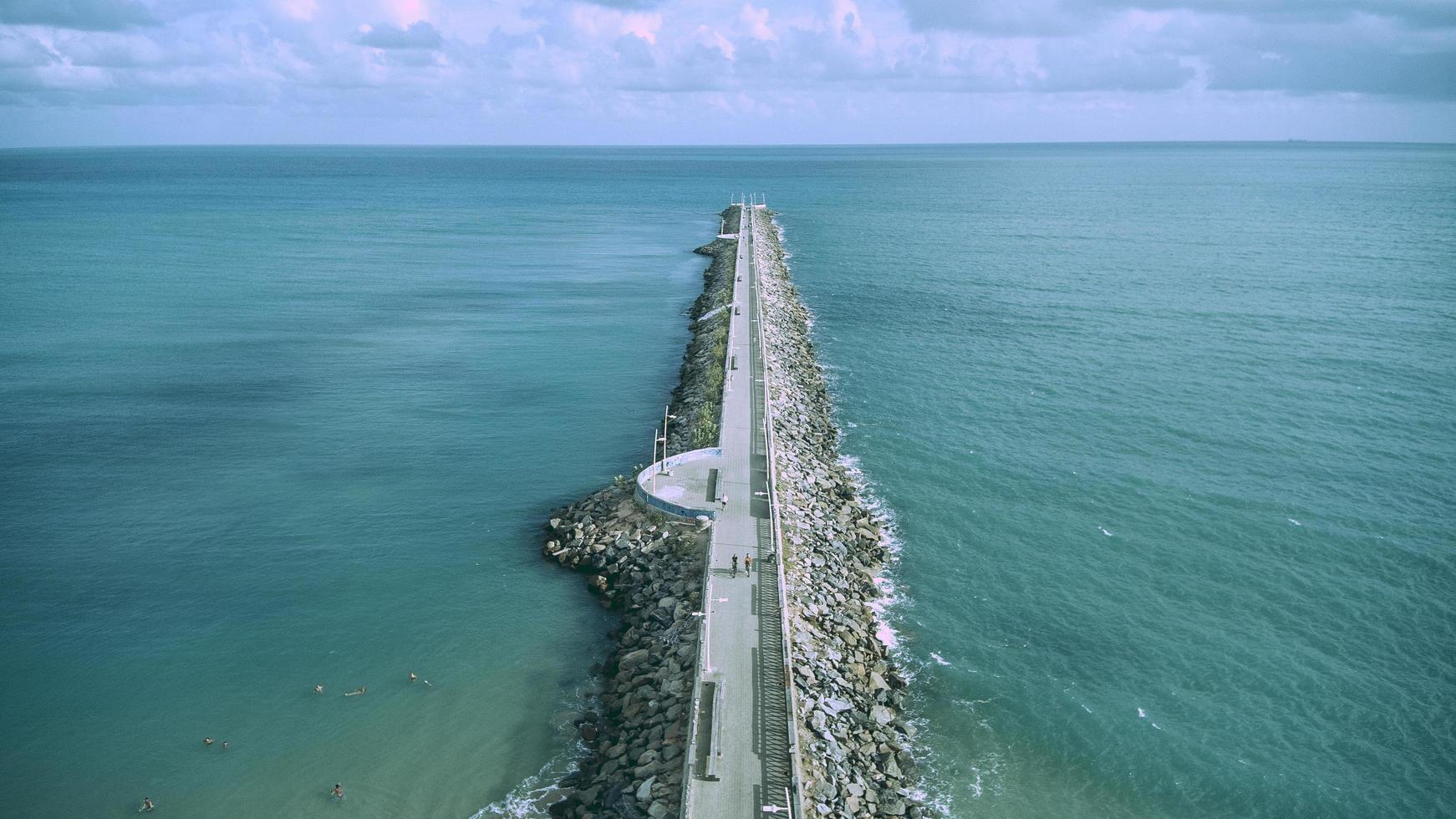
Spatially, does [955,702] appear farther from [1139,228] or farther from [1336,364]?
[1139,228]

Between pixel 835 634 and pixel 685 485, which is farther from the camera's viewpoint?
pixel 685 485

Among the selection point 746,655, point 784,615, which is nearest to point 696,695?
point 746,655

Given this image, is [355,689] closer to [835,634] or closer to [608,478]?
[835,634]

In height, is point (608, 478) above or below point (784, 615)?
below

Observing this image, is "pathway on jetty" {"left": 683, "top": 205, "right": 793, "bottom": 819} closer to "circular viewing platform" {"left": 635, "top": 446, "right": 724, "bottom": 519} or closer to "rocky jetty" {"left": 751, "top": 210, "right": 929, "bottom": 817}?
"circular viewing platform" {"left": 635, "top": 446, "right": 724, "bottom": 519}

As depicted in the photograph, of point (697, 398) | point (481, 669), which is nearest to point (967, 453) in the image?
point (697, 398)

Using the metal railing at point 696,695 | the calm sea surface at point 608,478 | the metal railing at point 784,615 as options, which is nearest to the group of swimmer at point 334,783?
the calm sea surface at point 608,478

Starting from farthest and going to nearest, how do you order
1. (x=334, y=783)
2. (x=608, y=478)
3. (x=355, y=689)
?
1. (x=608, y=478)
2. (x=355, y=689)
3. (x=334, y=783)

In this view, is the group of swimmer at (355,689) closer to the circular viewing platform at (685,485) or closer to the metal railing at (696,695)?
the metal railing at (696,695)

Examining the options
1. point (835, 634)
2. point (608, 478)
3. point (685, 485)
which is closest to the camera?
point (835, 634)
